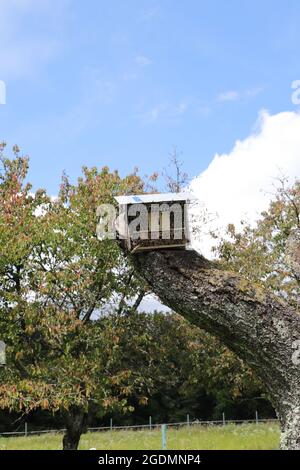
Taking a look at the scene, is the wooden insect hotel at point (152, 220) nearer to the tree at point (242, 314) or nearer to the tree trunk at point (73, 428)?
the tree at point (242, 314)

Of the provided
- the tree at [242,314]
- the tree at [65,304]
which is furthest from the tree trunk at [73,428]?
the tree at [242,314]

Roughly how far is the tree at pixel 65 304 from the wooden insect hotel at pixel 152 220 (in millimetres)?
7239

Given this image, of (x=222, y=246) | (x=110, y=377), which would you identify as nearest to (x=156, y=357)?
(x=110, y=377)

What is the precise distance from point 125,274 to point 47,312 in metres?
2.28

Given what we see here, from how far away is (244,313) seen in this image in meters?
5.67

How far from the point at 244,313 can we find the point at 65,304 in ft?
27.6

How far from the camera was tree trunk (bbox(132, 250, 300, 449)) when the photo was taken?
5.61 m

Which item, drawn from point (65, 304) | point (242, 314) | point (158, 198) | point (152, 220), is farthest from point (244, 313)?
point (65, 304)

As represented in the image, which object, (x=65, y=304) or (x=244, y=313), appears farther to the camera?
(x=65, y=304)

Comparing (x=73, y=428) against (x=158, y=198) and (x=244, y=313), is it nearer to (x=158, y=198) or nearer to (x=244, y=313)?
(x=244, y=313)

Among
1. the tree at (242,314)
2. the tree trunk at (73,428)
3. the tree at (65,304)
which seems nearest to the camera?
the tree at (242,314)

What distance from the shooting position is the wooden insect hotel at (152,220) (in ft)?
18.4
